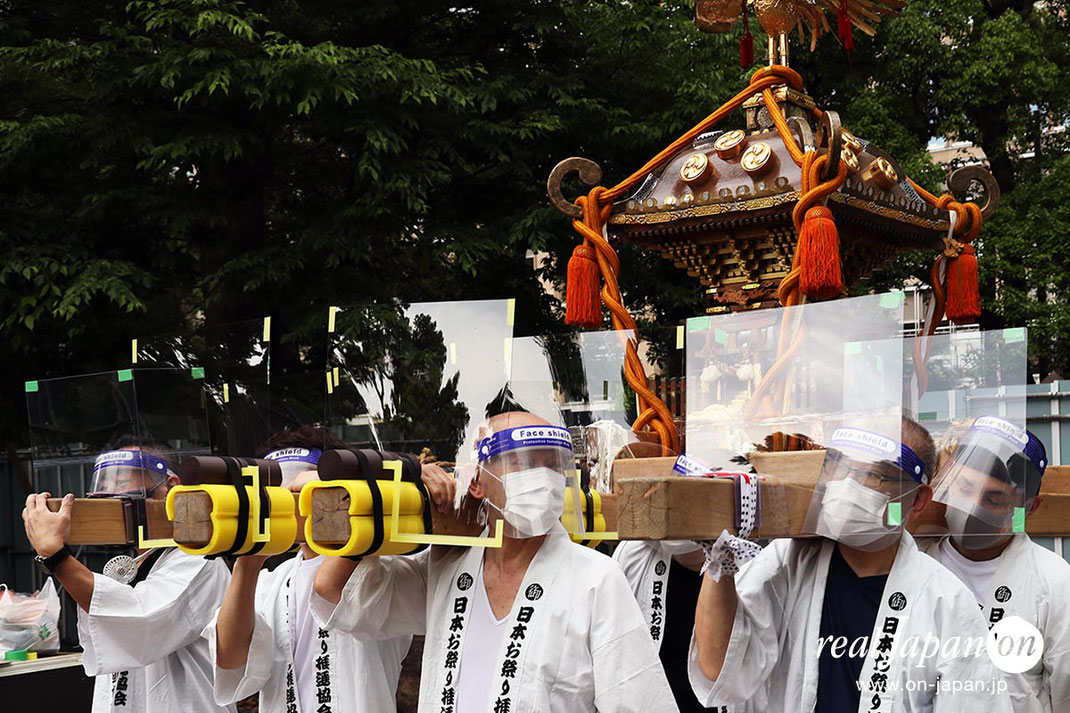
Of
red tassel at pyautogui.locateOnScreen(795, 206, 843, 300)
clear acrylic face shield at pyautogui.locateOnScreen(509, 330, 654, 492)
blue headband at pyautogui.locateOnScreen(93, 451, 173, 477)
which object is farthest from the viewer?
red tassel at pyautogui.locateOnScreen(795, 206, 843, 300)

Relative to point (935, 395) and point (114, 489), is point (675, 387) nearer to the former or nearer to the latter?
point (935, 395)

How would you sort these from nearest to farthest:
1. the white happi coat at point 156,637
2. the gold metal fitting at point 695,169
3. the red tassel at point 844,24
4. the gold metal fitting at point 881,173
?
the white happi coat at point 156,637 → the gold metal fitting at point 881,173 → the gold metal fitting at point 695,169 → the red tassel at point 844,24

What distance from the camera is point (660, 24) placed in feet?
33.1

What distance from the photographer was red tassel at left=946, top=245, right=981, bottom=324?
5496 mm

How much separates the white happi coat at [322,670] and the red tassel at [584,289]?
2023 millimetres

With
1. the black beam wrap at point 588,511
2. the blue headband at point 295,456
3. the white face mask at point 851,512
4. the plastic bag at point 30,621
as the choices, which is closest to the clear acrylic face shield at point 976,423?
the white face mask at point 851,512

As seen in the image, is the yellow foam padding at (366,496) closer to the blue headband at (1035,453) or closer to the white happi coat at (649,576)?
the white happi coat at (649,576)

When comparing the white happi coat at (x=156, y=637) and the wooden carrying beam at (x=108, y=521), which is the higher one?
the wooden carrying beam at (x=108, y=521)

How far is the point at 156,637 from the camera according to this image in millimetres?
3990

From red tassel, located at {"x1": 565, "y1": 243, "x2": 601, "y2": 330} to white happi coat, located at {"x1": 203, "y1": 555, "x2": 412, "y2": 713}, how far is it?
2.02 metres

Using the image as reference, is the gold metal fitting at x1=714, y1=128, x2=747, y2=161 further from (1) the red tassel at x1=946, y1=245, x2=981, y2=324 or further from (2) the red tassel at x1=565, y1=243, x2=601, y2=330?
(1) the red tassel at x1=946, y1=245, x2=981, y2=324

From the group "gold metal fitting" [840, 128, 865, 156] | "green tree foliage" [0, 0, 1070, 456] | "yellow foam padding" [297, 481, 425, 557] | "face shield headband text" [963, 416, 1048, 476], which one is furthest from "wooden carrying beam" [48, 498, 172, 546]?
"green tree foliage" [0, 0, 1070, 456]

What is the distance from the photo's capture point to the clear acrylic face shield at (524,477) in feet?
9.35

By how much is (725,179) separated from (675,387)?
5.50ft
